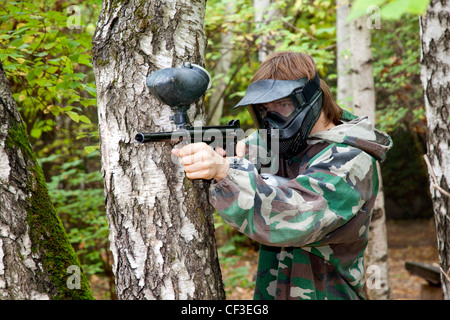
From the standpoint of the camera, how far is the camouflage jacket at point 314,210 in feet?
6.06

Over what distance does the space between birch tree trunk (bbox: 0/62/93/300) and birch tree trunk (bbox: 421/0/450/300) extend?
2480 millimetres

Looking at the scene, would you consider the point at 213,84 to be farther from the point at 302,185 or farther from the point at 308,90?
the point at 302,185

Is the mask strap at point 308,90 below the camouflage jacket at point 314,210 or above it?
above

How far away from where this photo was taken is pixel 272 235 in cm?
189

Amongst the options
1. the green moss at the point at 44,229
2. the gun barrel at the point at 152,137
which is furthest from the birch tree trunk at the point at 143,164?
the green moss at the point at 44,229

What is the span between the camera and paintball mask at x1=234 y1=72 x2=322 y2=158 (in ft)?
7.31

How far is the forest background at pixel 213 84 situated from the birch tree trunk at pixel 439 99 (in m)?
2.46

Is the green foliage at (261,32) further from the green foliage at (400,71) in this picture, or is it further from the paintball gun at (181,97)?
the paintball gun at (181,97)

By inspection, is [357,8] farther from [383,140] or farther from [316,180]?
[383,140]

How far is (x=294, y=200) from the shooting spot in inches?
75.2

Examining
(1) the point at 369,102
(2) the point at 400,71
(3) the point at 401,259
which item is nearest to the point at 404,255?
(3) the point at 401,259

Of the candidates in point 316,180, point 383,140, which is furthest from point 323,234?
point 383,140

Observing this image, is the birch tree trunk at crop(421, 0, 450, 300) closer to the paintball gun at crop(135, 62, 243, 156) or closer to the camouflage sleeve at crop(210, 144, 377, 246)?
the camouflage sleeve at crop(210, 144, 377, 246)

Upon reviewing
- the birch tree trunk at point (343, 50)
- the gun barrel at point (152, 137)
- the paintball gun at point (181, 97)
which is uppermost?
the birch tree trunk at point (343, 50)
